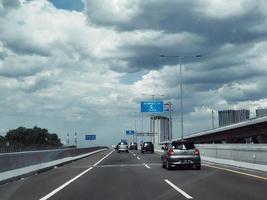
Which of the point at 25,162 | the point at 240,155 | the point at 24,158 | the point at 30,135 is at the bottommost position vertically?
the point at 25,162

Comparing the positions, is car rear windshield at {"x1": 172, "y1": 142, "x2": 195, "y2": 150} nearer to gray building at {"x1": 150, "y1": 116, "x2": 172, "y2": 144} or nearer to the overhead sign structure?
the overhead sign structure

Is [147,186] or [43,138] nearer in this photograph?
[147,186]

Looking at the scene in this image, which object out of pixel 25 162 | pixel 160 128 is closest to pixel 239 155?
pixel 25 162

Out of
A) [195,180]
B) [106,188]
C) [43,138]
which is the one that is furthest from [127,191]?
[43,138]

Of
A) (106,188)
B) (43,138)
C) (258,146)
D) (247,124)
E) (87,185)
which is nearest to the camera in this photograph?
(106,188)

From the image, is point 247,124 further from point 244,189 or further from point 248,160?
point 244,189

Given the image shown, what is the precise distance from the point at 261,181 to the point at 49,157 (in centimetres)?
1872

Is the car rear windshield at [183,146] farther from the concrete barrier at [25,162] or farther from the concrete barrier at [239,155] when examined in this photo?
the concrete barrier at [25,162]

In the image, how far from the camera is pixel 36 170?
98.0 ft

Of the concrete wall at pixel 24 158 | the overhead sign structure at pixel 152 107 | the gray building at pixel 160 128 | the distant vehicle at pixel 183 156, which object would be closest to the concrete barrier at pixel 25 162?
the concrete wall at pixel 24 158

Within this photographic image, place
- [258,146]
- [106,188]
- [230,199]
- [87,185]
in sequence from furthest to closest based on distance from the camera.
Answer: [258,146]
[87,185]
[106,188]
[230,199]

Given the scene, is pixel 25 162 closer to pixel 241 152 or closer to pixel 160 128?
pixel 241 152

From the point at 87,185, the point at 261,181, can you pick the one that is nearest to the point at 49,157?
the point at 87,185

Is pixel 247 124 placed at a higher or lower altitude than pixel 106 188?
higher
